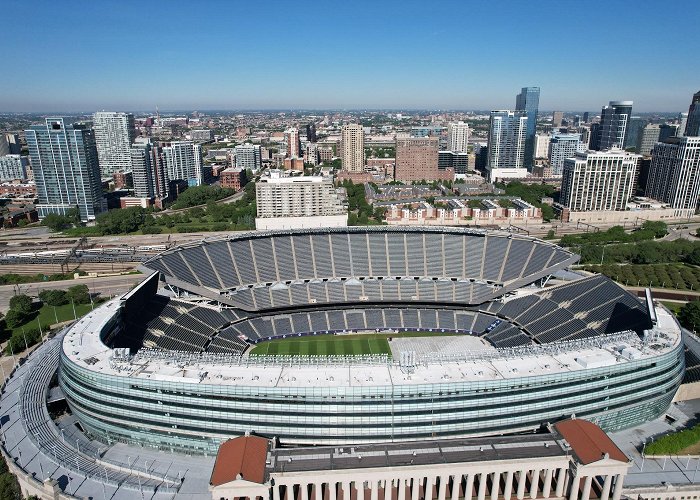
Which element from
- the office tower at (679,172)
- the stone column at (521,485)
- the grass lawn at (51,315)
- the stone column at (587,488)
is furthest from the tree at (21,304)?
the office tower at (679,172)

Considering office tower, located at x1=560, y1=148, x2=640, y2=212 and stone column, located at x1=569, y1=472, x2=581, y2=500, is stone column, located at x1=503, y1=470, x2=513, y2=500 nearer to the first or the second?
stone column, located at x1=569, y1=472, x2=581, y2=500

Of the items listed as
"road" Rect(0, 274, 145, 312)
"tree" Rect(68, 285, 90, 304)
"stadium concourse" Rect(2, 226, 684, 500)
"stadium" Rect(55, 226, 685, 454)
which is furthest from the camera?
"road" Rect(0, 274, 145, 312)

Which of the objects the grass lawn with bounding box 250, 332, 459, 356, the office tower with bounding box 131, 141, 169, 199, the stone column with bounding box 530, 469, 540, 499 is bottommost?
the grass lawn with bounding box 250, 332, 459, 356

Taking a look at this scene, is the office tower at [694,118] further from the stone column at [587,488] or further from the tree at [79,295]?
the tree at [79,295]

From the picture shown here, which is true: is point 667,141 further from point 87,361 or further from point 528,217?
point 87,361

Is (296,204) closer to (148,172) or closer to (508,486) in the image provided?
(148,172)

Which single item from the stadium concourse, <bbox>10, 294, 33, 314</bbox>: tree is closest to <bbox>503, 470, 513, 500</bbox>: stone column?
the stadium concourse

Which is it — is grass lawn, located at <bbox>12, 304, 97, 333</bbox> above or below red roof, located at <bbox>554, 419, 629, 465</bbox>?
below
